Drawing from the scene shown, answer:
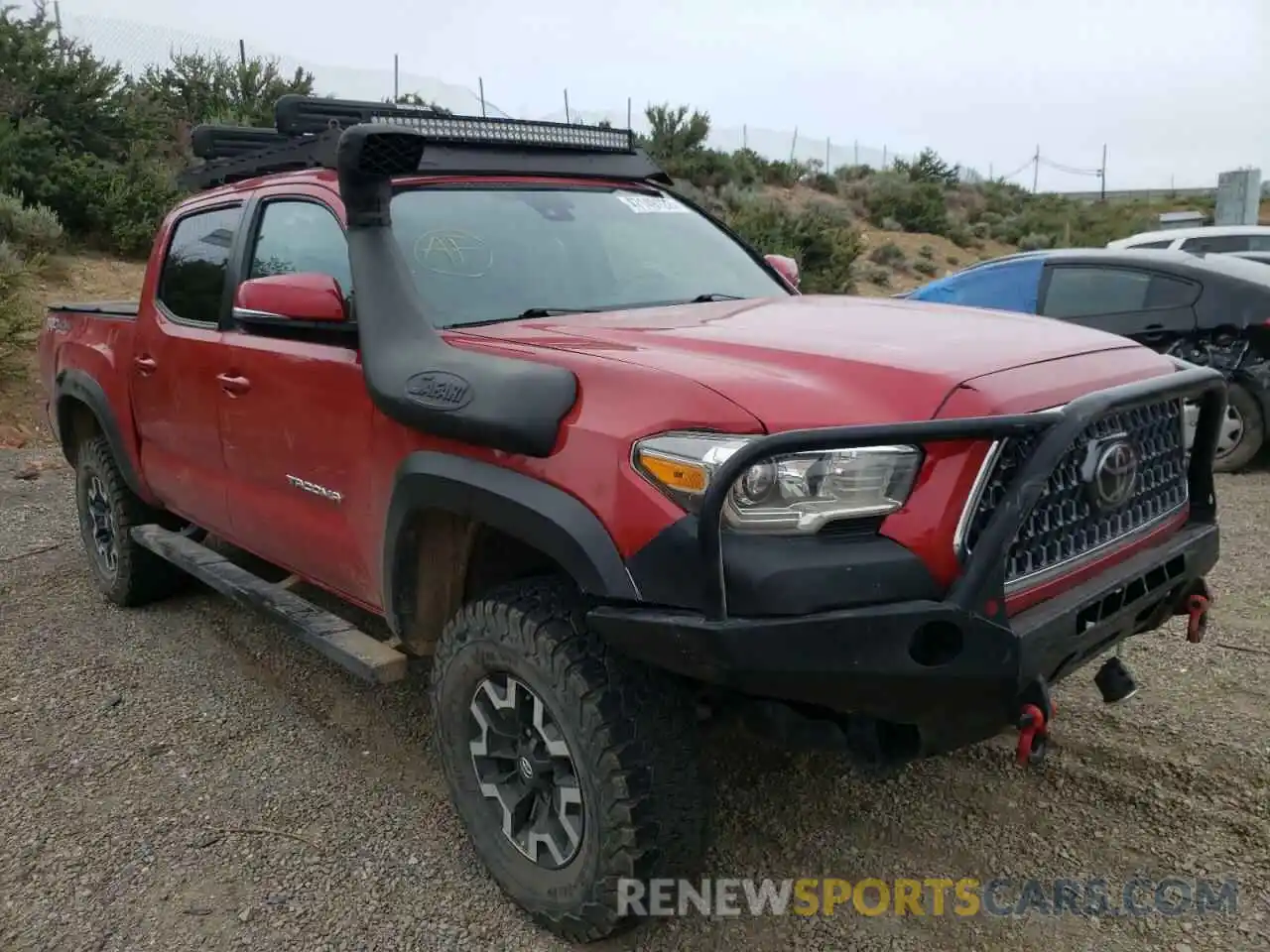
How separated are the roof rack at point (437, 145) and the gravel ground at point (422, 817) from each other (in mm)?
1963

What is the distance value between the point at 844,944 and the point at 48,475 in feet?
24.2

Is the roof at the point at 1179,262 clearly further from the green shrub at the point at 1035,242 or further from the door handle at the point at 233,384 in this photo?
the green shrub at the point at 1035,242

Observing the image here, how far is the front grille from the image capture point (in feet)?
6.78

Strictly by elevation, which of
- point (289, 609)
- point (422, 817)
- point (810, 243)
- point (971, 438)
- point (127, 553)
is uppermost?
point (810, 243)

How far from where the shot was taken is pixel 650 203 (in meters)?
3.74

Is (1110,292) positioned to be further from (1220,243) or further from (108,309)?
(108,309)

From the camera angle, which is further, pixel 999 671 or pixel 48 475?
pixel 48 475

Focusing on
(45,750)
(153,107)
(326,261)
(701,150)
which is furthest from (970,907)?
(701,150)

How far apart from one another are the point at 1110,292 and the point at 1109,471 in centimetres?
552

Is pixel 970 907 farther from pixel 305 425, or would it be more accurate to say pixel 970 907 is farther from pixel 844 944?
pixel 305 425

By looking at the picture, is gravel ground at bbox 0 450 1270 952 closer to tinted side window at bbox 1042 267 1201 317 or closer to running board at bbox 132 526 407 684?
running board at bbox 132 526 407 684

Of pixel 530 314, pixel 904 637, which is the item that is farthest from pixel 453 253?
pixel 904 637

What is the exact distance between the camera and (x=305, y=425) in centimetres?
307
